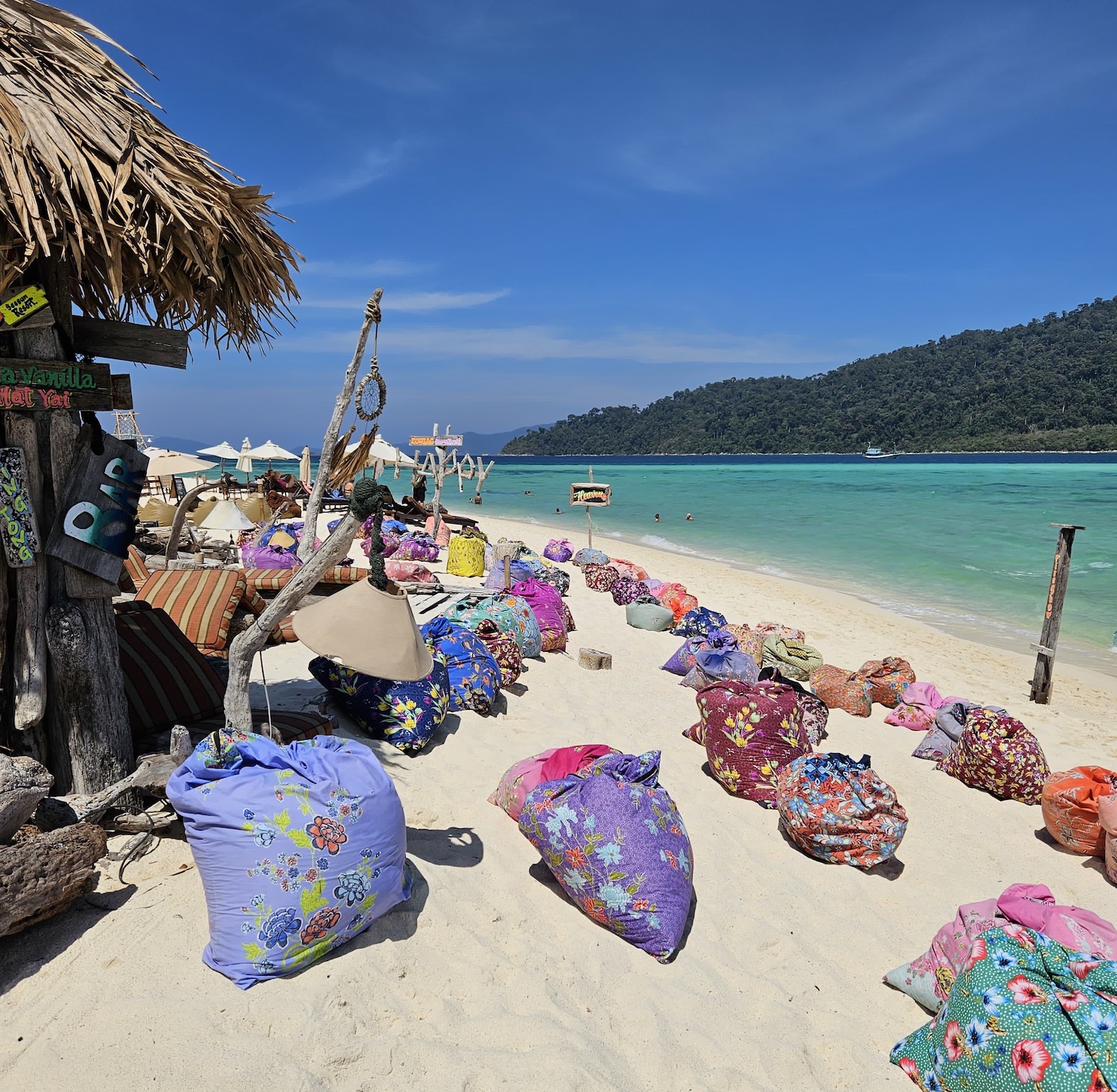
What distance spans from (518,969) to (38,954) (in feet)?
5.25

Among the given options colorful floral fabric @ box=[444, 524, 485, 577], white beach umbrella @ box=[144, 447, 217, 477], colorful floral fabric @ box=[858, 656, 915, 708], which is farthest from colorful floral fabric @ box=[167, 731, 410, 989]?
white beach umbrella @ box=[144, 447, 217, 477]

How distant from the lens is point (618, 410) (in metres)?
153

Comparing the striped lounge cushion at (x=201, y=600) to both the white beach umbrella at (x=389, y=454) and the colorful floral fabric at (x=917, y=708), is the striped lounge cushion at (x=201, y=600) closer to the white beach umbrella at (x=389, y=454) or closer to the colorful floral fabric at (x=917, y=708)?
the colorful floral fabric at (x=917, y=708)

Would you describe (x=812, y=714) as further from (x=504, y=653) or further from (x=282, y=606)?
(x=282, y=606)

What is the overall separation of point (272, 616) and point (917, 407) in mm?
118755

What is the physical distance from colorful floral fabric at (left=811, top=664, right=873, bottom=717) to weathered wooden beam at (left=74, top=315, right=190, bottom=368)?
18.2 feet

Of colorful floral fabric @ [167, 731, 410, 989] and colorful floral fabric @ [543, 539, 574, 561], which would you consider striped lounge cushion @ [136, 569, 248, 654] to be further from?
colorful floral fabric @ [543, 539, 574, 561]

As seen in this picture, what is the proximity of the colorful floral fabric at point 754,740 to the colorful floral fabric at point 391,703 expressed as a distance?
5.78 ft

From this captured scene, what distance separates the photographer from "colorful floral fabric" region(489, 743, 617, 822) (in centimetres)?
338

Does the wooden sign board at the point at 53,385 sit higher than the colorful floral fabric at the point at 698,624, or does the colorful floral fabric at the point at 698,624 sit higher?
the wooden sign board at the point at 53,385

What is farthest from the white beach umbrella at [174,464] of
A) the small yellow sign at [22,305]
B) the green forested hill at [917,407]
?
the green forested hill at [917,407]

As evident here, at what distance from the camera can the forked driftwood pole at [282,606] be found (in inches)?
88.7

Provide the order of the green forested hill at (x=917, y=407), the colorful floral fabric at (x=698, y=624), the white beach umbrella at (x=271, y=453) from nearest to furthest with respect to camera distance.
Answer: the colorful floral fabric at (x=698, y=624), the white beach umbrella at (x=271, y=453), the green forested hill at (x=917, y=407)

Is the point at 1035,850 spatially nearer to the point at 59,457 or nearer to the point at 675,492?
the point at 59,457
